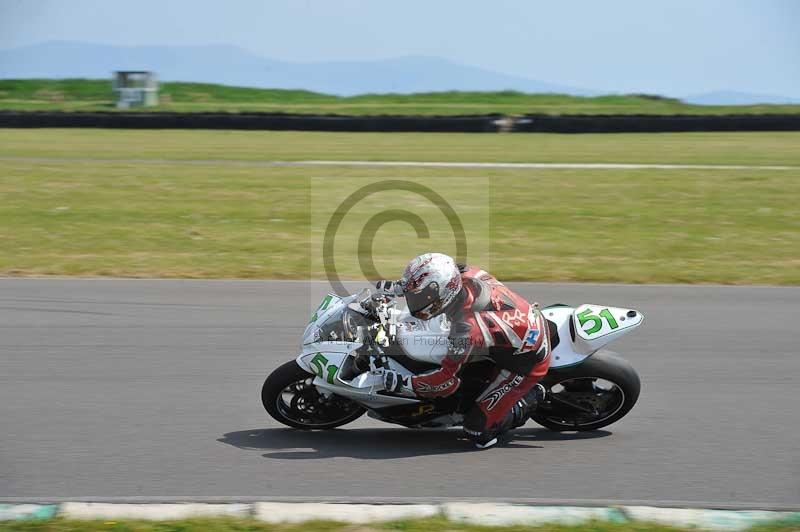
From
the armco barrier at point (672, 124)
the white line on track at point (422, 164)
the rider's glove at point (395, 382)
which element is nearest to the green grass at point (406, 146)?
the armco barrier at point (672, 124)

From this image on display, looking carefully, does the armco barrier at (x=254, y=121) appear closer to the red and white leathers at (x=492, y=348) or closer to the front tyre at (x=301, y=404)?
the front tyre at (x=301, y=404)

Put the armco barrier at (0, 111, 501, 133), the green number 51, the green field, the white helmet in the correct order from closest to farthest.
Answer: the white helmet, the green number 51, the green field, the armco barrier at (0, 111, 501, 133)

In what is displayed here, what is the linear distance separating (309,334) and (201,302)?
4.09m

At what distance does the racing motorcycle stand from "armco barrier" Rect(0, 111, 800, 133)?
24.3m

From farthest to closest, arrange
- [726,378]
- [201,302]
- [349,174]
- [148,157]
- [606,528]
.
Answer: [148,157] < [349,174] < [201,302] < [726,378] < [606,528]

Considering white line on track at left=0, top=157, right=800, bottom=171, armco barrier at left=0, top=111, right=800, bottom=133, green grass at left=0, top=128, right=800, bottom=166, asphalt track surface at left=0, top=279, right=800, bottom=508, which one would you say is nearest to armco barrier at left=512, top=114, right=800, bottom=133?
armco barrier at left=0, top=111, right=800, bottom=133

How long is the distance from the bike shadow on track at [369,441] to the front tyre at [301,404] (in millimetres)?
80

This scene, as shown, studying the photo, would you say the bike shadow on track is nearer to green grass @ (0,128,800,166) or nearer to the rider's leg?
the rider's leg

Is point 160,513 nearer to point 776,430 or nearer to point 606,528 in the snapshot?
point 606,528

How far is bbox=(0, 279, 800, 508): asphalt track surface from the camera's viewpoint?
5.19 m

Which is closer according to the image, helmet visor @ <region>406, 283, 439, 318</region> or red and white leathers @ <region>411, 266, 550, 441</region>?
helmet visor @ <region>406, 283, 439, 318</region>

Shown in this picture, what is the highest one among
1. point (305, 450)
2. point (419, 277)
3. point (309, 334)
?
point (419, 277)

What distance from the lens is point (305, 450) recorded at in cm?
576

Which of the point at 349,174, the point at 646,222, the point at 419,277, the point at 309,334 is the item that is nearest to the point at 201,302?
the point at 309,334
